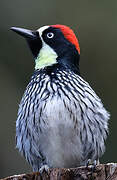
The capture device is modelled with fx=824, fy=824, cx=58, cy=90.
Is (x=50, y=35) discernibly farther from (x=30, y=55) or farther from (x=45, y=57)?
(x=30, y=55)

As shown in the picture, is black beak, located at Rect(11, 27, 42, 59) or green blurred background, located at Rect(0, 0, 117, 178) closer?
black beak, located at Rect(11, 27, 42, 59)

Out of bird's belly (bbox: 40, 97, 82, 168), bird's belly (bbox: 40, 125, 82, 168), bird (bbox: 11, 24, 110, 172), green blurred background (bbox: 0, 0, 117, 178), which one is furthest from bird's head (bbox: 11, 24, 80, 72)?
green blurred background (bbox: 0, 0, 117, 178)

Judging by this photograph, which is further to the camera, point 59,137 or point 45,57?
point 45,57

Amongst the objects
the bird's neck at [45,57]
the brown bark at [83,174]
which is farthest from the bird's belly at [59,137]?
the brown bark at [83,174]

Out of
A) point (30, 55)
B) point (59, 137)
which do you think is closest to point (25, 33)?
Answer: point (59, 137)

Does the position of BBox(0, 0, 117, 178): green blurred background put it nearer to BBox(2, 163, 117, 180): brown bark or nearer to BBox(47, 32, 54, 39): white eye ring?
BBox(47, 32, 54, 39): white eye ring

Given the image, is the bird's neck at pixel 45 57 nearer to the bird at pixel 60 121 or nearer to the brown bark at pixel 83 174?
the bird at pixel 60 121

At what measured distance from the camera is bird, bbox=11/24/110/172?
8.73m

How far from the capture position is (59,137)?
28.7 feet

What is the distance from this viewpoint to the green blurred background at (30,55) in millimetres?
13180

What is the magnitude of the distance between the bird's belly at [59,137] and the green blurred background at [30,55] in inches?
160

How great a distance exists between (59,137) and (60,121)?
0.18m

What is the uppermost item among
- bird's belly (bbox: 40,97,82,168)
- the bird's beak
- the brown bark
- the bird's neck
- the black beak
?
the bird's beak

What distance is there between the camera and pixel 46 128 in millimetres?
8711
